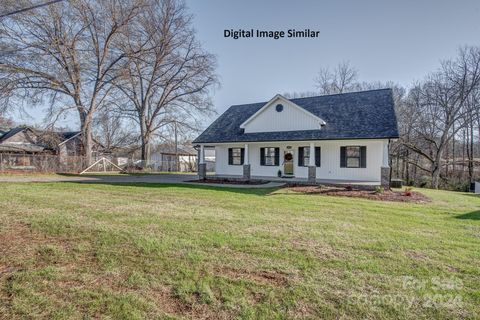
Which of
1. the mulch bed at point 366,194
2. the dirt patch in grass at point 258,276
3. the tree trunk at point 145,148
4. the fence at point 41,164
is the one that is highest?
the tree trunk at point 145,148

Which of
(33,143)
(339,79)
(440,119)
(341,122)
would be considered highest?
(339,79)

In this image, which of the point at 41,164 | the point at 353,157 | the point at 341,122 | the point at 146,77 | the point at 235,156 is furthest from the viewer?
the point at 146,77

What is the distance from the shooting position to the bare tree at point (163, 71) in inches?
Result: 1122

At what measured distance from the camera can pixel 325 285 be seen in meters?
3.46

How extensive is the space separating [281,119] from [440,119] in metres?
19.0

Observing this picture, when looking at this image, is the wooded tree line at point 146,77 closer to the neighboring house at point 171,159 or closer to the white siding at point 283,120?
the neighboring house at point 171,159

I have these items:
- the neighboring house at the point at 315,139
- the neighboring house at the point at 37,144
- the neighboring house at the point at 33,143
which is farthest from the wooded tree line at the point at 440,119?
the neighboring house at the point at 33,143

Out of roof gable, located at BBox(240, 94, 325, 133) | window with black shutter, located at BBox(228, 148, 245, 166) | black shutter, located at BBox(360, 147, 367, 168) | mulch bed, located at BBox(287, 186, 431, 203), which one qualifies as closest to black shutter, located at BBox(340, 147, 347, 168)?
black shutter, located at BBox(360, 147, 367, 168)

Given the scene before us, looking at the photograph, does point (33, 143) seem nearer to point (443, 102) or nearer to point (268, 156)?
point (268, 156)

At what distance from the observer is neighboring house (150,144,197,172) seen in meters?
35.6

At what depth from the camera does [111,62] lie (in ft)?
89.0

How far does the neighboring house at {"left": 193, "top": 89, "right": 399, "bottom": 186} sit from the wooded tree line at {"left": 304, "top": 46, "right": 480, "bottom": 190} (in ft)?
38.7

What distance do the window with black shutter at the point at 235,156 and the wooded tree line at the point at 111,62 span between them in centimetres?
1410

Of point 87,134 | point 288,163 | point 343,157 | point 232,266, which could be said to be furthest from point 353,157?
point 87,134
